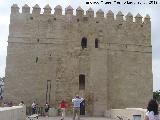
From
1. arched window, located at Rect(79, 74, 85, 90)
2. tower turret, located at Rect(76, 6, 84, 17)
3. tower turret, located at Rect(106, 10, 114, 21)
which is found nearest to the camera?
arched window, located at Rect(79, 74, 85, 90)

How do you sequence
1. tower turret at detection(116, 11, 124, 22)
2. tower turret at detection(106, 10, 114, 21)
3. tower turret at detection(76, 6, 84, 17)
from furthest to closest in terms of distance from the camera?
tower turret at detection(116, 11, 124, 22) < tower turret at detection(106, 10, 114, 21) < tower turret at detection(76, 6, 84, 17)

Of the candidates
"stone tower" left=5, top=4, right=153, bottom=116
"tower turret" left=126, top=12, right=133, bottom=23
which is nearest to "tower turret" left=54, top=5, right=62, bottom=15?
"stone tower" left=5, top=4, right=153, bottom=116

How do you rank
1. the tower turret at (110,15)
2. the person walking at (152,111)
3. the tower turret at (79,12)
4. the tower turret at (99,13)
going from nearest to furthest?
1. the person walking at (152,111)
2. the tower turret at (79,12)
3. the tower turret at (99,13)
4. the tower turret at (110,15)

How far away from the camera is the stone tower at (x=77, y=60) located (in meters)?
26.1

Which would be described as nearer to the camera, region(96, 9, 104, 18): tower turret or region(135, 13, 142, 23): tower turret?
region(96, 9, 104, 18): tower turret

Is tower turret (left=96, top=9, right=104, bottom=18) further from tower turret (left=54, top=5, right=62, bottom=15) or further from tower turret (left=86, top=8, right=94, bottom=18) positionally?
tower turret (left=54, top=5, right=62, bottom=15)

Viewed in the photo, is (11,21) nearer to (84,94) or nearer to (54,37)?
(54,37)

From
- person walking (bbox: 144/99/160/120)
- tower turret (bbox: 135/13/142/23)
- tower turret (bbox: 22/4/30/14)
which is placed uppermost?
tower turret (bbox: 22/4/30/14)

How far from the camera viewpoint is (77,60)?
1056 inches

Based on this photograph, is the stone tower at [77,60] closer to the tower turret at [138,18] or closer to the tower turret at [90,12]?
the tower turret at [90,12]

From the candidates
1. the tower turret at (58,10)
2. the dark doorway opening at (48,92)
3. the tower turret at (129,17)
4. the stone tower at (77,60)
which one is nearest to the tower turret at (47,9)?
the stone tower at (77,60)

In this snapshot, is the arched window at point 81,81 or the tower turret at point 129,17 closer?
the arched window at point 81,81

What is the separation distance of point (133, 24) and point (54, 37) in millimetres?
6278

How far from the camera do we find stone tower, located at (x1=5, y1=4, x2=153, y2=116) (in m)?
26.1
